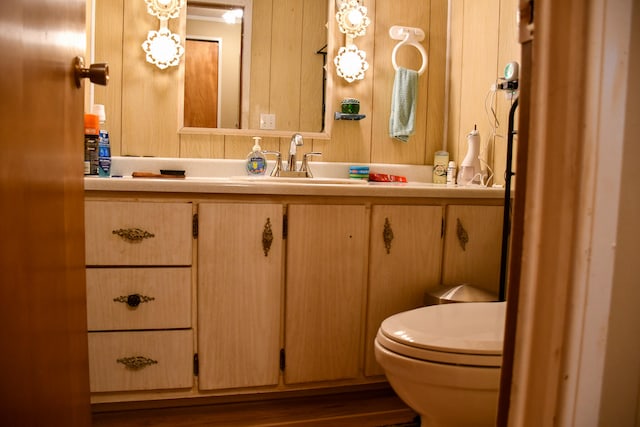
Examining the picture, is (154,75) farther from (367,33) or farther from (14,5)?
(14,5)

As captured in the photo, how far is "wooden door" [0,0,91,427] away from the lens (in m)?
0.57

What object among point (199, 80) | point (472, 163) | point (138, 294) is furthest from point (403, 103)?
point (138, 294)

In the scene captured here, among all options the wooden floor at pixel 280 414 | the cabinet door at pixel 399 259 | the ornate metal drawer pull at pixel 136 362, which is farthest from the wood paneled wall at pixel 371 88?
the wooden floor at pixel 280 414

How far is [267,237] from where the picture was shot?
1.54 metres

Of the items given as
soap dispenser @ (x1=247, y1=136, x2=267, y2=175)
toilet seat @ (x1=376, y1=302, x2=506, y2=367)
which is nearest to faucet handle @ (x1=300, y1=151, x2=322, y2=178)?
soap dispenser @ (x1=247, y1=136, x2=267, y2=175)

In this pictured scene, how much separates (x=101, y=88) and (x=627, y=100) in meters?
1.90

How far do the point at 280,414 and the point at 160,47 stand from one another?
1481mm

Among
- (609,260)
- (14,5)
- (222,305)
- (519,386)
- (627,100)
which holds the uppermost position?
(14,5)

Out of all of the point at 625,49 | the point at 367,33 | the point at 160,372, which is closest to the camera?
the point at 625,49

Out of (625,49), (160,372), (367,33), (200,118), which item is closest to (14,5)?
(625,49)

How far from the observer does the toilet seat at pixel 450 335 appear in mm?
980

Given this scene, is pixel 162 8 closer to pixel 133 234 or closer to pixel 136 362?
pixel 133 234

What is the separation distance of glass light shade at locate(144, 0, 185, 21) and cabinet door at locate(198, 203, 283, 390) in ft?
3.04

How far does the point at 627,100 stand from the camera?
476mm
